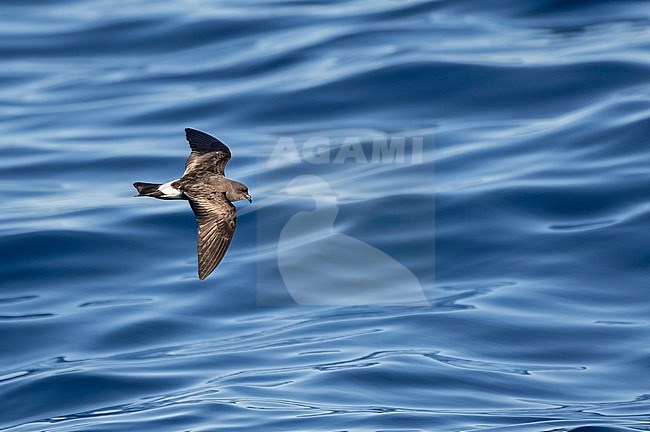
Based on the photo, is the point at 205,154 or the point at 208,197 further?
the point at 205,154

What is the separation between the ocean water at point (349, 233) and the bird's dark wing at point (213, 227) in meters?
2.69

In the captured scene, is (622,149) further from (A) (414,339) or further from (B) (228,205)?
(B) (228,205)

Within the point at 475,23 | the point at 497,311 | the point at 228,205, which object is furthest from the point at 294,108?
the point at 228,205

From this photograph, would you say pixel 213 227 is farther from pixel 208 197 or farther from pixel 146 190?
pixel 146 190

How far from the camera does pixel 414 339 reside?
13125mm

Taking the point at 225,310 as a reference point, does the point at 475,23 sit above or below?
above

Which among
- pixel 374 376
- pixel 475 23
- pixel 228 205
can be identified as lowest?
pixel 374 376

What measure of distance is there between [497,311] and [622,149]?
3.68 metres

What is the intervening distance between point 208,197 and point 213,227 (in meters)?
0.40

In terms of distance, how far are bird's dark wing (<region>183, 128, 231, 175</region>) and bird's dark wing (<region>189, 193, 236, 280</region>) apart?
69cm

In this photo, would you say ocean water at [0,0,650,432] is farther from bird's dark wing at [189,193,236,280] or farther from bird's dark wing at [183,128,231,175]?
bird's dark wing at [189,193,236,280]

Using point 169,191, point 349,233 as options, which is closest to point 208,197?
point 169,191

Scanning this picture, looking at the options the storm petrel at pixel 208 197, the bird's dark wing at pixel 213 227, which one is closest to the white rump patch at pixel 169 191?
the storm petrel at pixel 208 197

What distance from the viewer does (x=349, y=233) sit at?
15.3 metres
